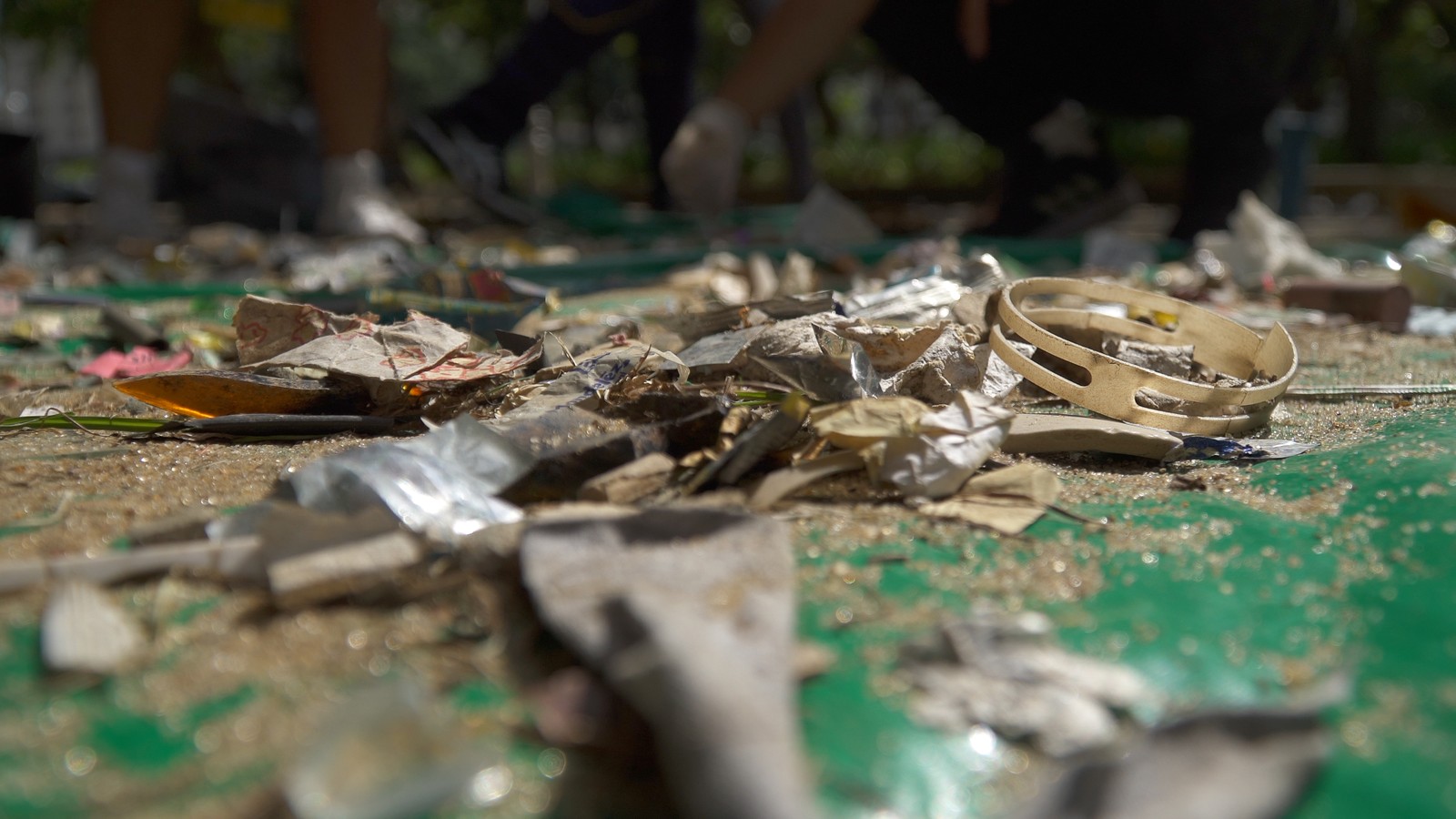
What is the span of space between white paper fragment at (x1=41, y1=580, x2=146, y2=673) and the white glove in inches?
115

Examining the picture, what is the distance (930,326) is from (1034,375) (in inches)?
7.2

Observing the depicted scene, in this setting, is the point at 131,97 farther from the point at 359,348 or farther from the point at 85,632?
the point at 85,632

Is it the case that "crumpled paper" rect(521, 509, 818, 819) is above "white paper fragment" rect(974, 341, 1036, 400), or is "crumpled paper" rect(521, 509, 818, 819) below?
above

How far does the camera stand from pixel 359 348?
178 centimetres

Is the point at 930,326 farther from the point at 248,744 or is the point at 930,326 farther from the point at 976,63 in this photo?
the point at 976,63

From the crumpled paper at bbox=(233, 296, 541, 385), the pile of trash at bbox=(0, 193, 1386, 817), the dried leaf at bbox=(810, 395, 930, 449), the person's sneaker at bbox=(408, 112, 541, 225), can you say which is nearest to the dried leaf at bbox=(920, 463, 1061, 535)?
the pile of trash at bbox=(0, 193, 1386, 817)

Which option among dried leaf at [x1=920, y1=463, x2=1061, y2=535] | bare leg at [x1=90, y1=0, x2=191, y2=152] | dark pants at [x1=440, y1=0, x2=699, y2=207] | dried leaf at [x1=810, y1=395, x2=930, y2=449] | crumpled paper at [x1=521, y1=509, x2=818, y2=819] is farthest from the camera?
dark pants at [x1=440, y1=0, x2=699, y2=207]

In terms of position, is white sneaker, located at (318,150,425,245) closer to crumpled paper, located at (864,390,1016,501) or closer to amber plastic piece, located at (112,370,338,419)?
amber plastic piece, located at (112,370,338,419)

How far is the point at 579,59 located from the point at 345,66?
1.56 metres

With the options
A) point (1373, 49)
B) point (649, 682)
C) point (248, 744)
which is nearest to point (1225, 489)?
point (649, 682)

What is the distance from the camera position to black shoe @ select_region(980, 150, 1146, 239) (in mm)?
4375

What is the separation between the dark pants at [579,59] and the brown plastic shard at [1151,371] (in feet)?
12.2

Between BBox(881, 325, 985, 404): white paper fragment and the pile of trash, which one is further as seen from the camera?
BBox(881, 325, 985, 404): white paper fragment

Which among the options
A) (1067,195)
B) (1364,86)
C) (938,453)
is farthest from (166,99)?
(1364,86)
